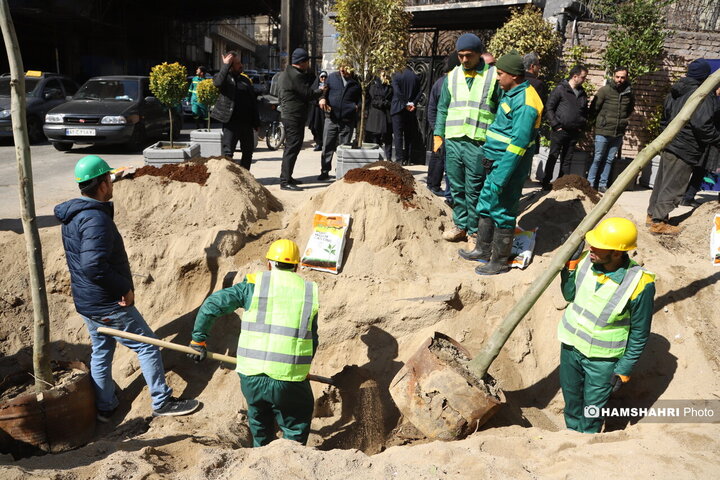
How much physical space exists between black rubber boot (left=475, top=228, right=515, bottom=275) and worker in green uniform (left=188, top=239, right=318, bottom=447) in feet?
7.67

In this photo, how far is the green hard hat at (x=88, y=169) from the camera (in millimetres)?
4219

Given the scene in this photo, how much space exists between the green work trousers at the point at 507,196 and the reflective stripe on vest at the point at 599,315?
1.47 m

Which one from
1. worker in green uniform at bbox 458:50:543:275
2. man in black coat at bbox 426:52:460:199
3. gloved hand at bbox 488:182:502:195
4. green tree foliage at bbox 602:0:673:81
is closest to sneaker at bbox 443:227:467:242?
worker in green uniform at bbox 458:50:543:275

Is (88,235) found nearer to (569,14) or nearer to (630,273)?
(630,273)

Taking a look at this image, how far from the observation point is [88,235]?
4.20m

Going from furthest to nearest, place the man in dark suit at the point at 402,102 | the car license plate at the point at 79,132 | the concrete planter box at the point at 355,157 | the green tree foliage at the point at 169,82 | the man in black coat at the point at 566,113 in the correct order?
the car license plate at the point at 79,132
the man in dark suit at the point at 402,102
the green tree foliage at the point at 169,82
the concrete planter box at the point at 355,157
the man in black coat at the point at 566,113

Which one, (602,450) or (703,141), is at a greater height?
(703,141)

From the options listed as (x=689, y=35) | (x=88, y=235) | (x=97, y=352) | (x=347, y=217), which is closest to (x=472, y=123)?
(x=347, y=217)

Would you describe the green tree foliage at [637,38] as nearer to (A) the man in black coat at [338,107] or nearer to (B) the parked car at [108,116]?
(A) the man in black coat at [338,107]

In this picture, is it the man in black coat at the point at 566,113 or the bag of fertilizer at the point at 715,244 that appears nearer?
the bag of fertilizer at the point at 715,244

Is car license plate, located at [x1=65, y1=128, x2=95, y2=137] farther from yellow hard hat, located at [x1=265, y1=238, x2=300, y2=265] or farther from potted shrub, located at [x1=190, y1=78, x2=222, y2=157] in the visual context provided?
yellow hard hat, located at [x1=265, y1=238, x2=300, y2=265]

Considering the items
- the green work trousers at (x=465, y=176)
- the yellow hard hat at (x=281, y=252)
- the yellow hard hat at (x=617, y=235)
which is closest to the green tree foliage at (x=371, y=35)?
the green work trousers at (x=465, y=176)

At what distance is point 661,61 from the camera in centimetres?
1077

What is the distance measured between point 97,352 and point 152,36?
2820 centimetres
